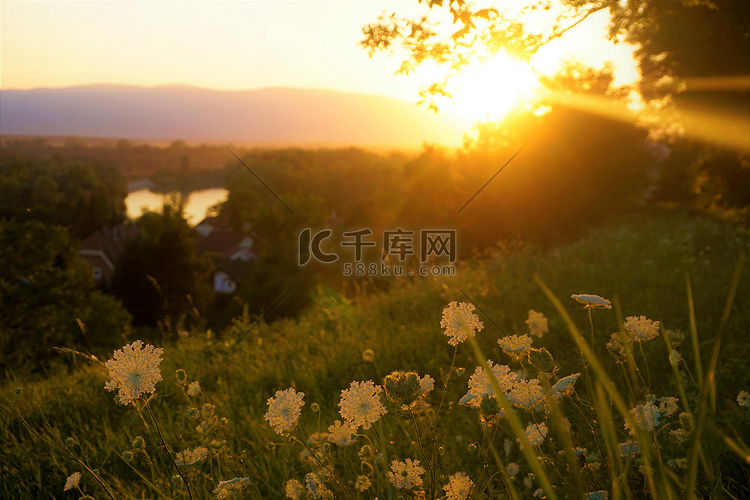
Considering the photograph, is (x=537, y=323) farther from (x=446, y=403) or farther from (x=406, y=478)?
(x=446, y=403)

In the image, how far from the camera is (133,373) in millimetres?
1505

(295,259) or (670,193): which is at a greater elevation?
(670,193)

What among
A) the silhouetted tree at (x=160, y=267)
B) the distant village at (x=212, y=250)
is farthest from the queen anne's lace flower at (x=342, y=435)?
the silhouetted tree at (x=160, y=267)

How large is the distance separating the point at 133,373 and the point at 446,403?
9.43 ft

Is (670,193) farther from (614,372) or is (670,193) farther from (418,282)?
(614,372)

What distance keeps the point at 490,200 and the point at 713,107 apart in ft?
45.5

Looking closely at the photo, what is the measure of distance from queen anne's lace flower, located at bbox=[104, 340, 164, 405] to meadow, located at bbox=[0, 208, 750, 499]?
83mm

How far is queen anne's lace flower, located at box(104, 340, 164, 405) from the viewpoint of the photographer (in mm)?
1476

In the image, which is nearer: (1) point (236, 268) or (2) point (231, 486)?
(2) point (231, 486)

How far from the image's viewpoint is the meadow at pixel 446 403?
152cm

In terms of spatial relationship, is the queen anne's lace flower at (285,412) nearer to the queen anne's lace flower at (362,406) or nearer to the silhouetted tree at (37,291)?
the queen anne's lace flower at (362,406)

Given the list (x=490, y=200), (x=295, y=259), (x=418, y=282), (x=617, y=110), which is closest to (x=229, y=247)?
(x=295, y=259)

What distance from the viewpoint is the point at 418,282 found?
8.00m

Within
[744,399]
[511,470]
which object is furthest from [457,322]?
[744,399]
